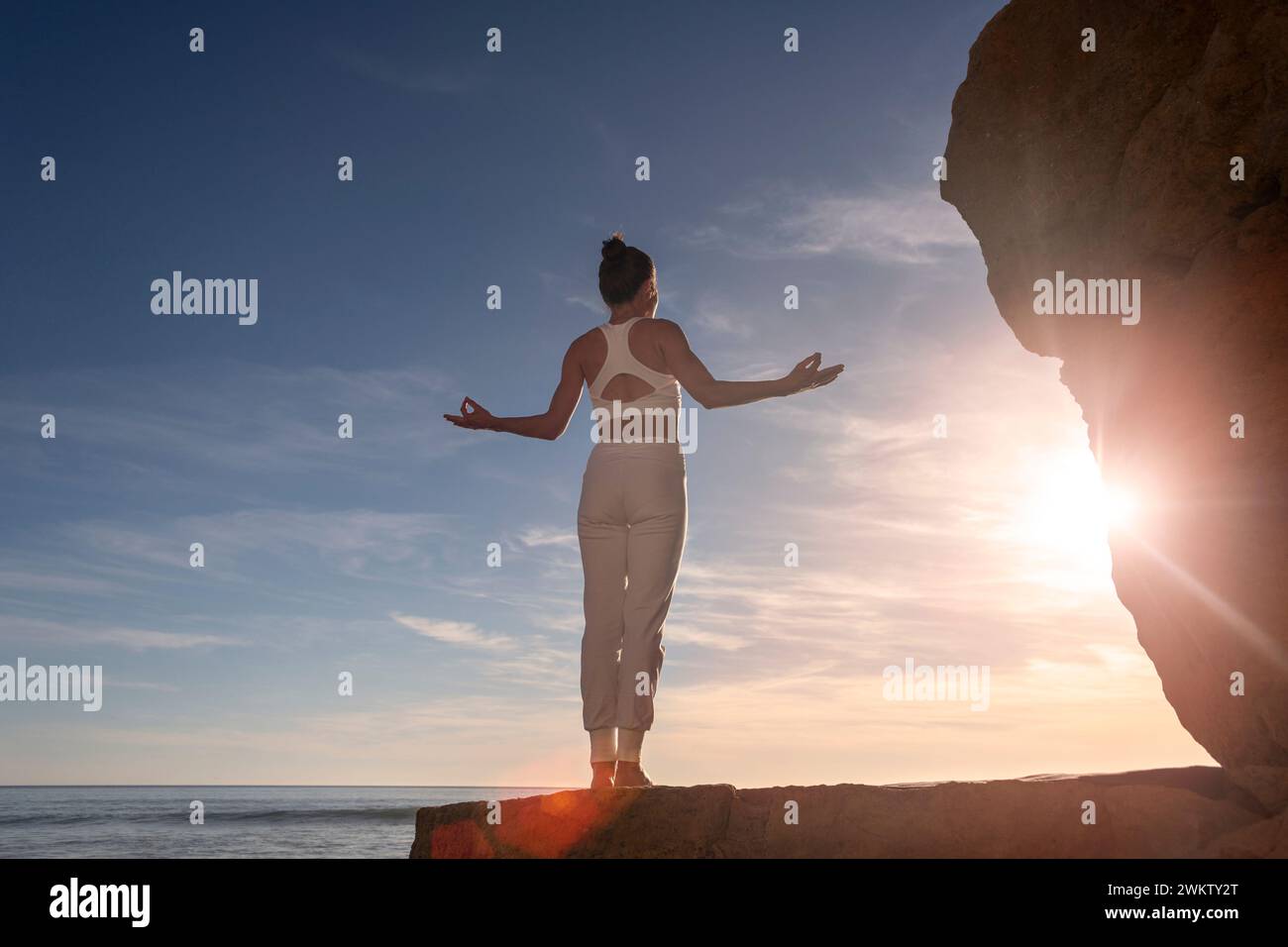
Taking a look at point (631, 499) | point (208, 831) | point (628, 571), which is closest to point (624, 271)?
point (631, 499)

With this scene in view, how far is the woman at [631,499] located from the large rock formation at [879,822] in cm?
54

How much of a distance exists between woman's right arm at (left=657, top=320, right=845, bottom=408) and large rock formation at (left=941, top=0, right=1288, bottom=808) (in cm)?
231

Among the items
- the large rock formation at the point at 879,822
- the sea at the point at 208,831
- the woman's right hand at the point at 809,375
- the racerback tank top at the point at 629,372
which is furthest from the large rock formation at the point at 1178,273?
the sea at the point at 208,831

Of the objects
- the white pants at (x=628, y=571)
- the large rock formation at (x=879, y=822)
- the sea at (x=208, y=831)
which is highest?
the white pants at (x=628, y=571)

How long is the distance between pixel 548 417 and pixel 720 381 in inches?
42.7

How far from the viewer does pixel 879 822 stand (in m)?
4.80

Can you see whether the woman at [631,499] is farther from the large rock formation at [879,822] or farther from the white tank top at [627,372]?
the large rock formation at [879,822]

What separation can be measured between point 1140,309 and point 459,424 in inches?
166

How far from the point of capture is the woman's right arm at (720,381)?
527 cm

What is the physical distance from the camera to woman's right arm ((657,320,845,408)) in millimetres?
5266

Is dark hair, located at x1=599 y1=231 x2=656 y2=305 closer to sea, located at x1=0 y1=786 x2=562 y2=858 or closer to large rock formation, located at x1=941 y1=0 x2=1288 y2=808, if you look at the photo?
large rock formation, located at x1=941 y1=0 x2=1288 y2=808

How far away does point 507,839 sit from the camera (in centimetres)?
490
